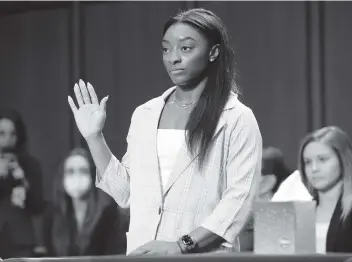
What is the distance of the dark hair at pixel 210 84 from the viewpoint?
1724 mm

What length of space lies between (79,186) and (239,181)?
3027mm

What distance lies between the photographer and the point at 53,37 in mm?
5051

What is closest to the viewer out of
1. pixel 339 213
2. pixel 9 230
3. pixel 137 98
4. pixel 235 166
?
pixel 235 166

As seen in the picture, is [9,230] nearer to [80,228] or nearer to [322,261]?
[80,228]

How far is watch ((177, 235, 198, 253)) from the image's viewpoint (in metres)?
1.58

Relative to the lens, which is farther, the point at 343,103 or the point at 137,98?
the point at 137,98

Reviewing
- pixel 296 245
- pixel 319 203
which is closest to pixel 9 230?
pixel 319 203

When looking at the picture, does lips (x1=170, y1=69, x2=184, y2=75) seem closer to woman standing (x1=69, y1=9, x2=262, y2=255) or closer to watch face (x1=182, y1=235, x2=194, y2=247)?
woman standing (x1=69, y1=9, x2=262, y2=255)

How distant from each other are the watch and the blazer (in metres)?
0.07

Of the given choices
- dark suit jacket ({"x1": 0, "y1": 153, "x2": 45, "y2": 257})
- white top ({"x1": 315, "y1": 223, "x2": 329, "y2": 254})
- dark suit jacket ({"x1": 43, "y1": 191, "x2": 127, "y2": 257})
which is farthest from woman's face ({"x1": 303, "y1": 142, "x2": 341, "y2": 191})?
dark suit jacket ({"x1": 0, "y1": 153, "x2": 45, "y2": 257})

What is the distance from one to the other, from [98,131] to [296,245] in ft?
2.06

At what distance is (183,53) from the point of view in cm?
177

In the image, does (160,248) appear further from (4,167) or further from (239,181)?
(4,167)

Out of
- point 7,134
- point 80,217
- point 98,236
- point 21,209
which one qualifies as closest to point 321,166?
point 98,236
